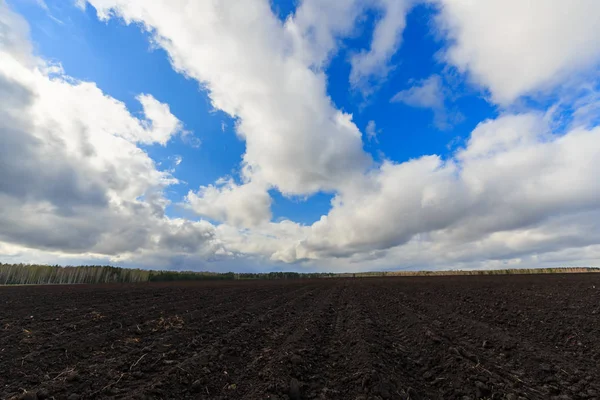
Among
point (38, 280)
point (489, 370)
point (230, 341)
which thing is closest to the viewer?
point (489, 370)

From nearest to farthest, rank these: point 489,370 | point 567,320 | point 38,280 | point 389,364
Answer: point 489,370
point 389,364
point 567,320
point 38,280

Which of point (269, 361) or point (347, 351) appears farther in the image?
point (347, 351)

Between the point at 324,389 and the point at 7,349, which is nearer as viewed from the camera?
the point at 324,389

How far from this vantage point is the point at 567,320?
36.9 ft

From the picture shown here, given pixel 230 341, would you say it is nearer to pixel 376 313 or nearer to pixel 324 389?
pixel 324 389

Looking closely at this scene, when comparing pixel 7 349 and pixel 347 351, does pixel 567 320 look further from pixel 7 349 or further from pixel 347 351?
pixel 7 349

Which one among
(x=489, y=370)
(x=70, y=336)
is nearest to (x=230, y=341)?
(x=70, y=336)

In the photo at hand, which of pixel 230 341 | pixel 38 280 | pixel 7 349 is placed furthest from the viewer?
pixel 38 280

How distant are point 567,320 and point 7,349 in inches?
740

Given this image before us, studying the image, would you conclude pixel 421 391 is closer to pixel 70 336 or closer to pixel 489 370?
pixel 489 370

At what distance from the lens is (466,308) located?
50.6 ft

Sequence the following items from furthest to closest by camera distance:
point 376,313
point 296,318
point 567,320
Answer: point 376,313, point 296,318, point 567,320

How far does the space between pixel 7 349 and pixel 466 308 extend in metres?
18.6

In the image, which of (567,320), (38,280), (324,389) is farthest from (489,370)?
(38,280)
